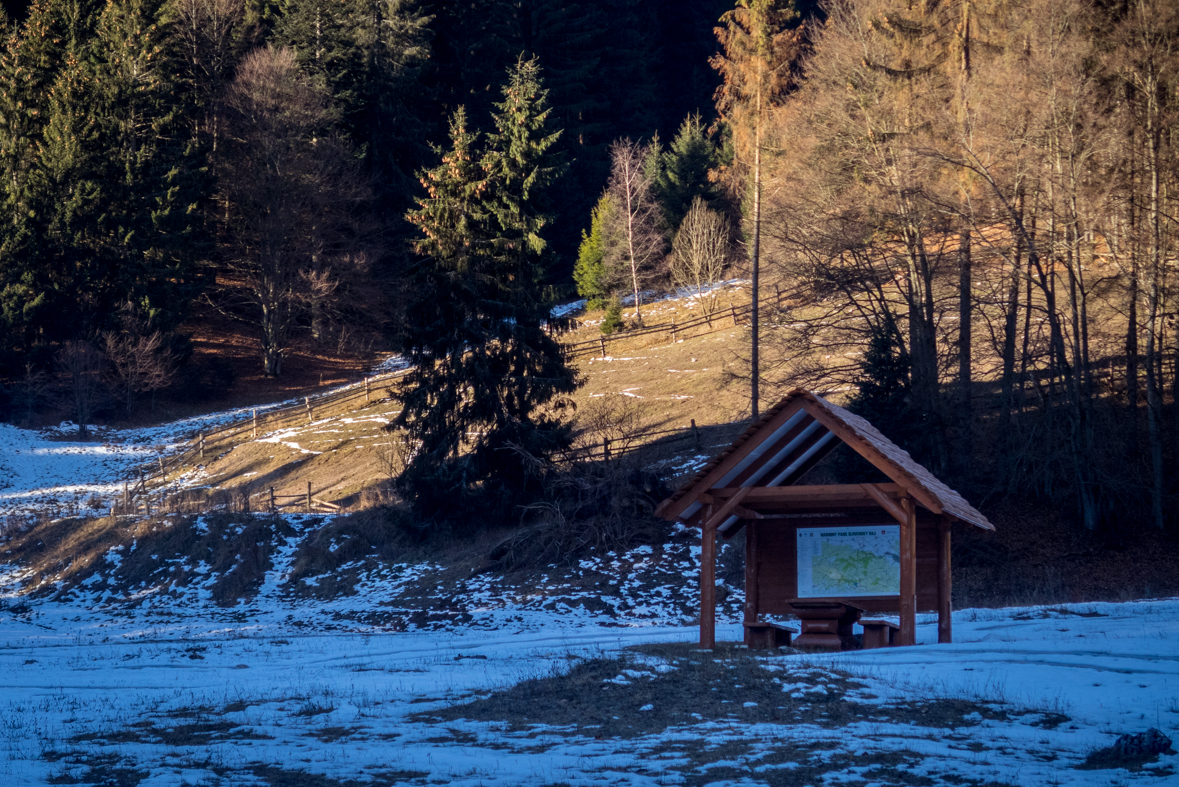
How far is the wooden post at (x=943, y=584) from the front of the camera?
13102mm

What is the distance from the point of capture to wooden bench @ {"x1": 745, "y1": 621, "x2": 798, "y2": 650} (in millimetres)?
13117

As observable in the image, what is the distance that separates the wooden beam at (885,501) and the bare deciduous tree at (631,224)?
44.3 meters

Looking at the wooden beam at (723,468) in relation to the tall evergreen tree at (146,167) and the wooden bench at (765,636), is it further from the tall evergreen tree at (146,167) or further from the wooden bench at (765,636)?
the tall evergreen tree at (146,167)

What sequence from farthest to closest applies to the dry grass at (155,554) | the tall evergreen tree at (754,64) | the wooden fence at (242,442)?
the tall evergreen tree at (754,64), the wooden fence at (242,442), the dry grass at (155,554)

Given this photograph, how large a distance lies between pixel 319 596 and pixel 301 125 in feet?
115

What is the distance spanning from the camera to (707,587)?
13570mm

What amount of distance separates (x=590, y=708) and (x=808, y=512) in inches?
217

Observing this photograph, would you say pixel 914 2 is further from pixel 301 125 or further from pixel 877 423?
pixel 301 125

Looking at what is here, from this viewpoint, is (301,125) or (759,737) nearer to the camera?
(759,737)

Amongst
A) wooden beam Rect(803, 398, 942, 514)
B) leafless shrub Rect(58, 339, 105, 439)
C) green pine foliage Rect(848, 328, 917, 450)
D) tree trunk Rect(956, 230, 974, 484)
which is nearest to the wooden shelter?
wooden beam Rect(803, 398, 942, 514)

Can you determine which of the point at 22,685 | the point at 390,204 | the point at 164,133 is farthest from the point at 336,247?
the point at 22,685

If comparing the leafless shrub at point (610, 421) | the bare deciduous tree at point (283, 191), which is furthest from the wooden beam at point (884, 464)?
the bare deciduous tree at point (283, 191)

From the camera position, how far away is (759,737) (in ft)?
26.9

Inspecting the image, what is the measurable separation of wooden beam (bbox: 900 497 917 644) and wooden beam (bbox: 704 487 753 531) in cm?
204
